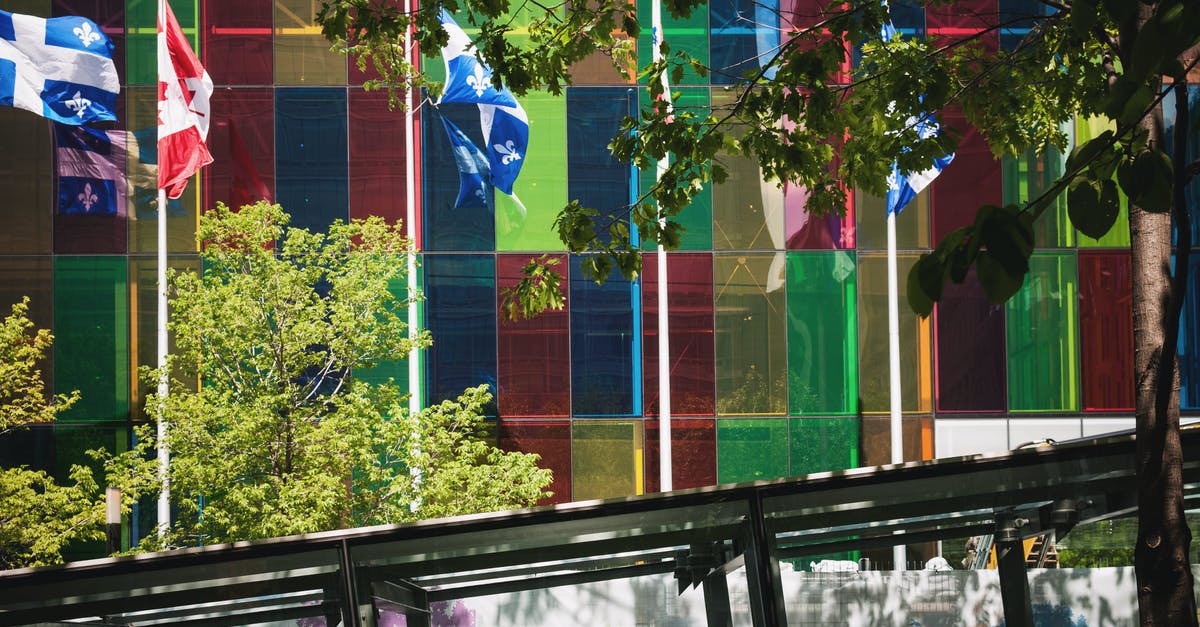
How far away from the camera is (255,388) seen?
18156 mm

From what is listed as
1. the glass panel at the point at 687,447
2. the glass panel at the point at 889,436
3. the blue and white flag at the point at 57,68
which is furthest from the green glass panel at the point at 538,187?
the blue and white flag at the point at 57,68

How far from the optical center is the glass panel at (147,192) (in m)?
25.0

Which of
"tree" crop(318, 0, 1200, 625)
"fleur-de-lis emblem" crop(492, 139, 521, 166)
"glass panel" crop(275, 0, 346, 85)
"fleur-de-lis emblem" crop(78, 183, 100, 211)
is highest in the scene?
"glass panel" crop(275, 0, 346, 85)

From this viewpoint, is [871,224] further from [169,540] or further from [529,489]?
[169,540]

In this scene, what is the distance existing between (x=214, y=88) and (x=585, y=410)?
33.5ft

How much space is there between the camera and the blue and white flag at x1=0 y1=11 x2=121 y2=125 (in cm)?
1972

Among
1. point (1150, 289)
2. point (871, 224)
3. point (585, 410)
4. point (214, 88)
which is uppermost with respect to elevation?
point (214, 88)

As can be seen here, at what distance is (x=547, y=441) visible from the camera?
25.2 meters

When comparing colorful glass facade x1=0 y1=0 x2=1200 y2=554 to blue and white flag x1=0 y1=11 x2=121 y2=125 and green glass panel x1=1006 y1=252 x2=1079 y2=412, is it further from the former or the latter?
blue and white flag x1=0 y1=11 x2=121 y2=125

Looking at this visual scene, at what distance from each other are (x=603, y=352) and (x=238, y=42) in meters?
9.99

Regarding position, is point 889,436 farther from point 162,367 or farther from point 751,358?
point 162,367

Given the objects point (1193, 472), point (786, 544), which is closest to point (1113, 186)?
point (786, 544)

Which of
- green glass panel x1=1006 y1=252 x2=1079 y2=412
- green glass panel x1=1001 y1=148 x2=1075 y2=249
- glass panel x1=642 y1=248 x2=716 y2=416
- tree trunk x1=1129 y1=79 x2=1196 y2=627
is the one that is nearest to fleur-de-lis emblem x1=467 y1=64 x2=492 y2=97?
glass panel x1=642 y1=248 x2=716 y2=416

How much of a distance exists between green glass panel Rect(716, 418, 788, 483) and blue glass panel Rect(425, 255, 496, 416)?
4.85 meters
